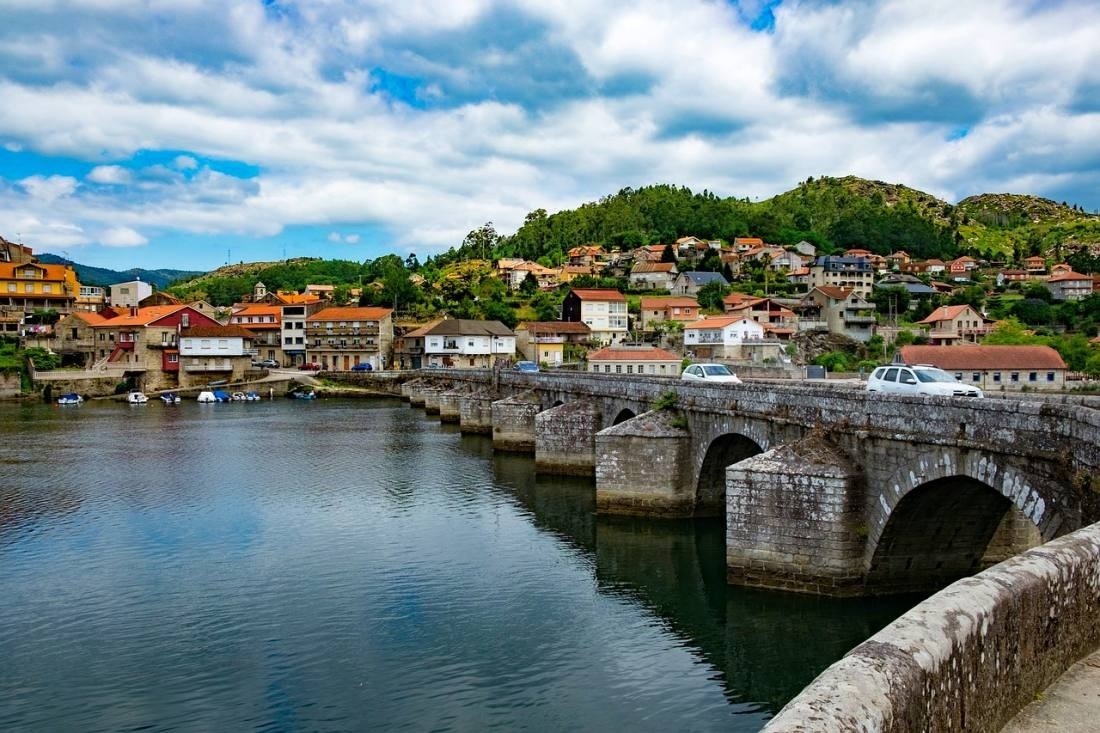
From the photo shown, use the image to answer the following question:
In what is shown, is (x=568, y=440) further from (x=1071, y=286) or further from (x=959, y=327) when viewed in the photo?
(x=1071, y=286)

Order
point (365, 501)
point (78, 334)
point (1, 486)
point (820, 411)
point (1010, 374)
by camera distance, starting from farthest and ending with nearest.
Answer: point (78, 334) → point (1010, 374) → point (1, 486) → point (365, 501) → point (820, 411)

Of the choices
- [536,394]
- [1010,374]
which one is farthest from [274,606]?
[1010,374]

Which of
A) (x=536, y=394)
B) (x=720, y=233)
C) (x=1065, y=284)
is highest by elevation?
(x=720, y=233)

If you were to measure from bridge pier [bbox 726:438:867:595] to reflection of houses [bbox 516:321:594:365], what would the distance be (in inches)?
3171

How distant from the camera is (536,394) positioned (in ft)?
169

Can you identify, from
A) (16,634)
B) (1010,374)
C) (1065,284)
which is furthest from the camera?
(1065,284)

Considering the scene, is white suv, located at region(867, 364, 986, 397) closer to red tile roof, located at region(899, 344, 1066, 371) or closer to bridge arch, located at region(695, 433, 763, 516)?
bridge arch, located at region(695, 433, 763, 516)

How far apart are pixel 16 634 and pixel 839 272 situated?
123 m

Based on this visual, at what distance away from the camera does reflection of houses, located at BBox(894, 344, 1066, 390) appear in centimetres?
5047

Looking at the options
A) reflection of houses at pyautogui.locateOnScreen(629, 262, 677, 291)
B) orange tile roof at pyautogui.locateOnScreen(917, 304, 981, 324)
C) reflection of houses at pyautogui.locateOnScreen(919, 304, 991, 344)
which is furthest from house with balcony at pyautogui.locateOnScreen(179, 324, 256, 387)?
orange tile roof at pyautogui.locateOnScreen(917, 304, 981, 324)

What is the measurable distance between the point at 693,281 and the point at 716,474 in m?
99.5

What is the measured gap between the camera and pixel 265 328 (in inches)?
4360

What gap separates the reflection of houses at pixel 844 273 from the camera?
125 meters

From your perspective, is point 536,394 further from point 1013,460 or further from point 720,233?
point 720,233
